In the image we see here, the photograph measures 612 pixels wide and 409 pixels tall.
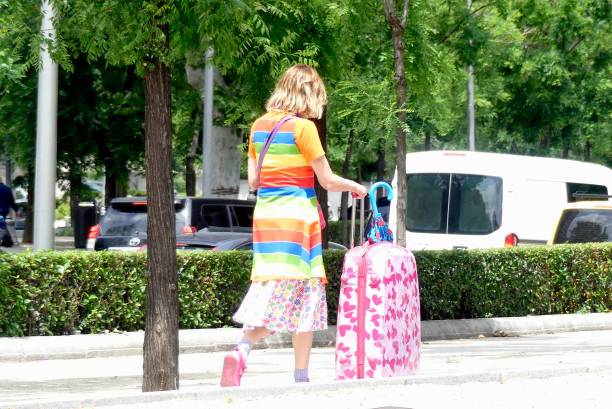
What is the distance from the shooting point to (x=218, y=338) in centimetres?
1088

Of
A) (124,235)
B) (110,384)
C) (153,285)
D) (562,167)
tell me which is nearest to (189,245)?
(124,235)

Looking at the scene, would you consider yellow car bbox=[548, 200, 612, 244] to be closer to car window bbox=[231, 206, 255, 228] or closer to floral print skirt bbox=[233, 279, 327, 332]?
car window bbox=[231, 206, 255, 228]

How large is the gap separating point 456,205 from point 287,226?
489 inches

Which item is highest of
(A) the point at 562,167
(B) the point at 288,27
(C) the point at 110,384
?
(B) the point at 288,27

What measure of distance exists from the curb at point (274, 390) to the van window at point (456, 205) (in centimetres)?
1123

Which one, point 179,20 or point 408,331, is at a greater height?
point 179,20

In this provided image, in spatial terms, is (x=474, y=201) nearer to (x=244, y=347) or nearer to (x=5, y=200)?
(x=5, y=200)

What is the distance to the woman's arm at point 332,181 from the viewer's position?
6062 millimetres

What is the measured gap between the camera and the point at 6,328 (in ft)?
32.9

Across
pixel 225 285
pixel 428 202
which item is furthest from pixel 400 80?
pixel 428 202

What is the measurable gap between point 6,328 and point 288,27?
433 cm

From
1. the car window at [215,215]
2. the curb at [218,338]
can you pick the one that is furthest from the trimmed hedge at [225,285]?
the car window at [215,215]

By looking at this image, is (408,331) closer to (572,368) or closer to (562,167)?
(572,368)

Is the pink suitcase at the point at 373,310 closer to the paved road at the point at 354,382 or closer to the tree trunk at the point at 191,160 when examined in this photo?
the paved road at the point at 354,382
